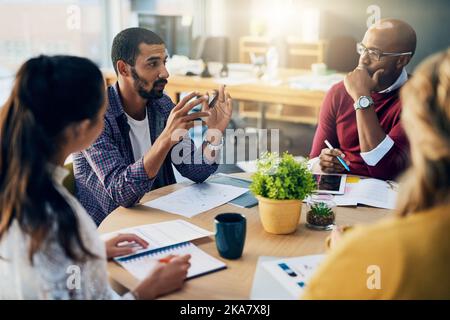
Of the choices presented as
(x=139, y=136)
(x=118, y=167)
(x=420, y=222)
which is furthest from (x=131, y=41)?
(x=420, y=222)

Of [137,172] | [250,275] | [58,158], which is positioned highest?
[58,158]

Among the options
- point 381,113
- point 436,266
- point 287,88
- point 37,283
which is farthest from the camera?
point 287,88

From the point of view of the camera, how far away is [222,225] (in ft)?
3.77

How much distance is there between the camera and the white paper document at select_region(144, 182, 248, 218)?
1.49 m

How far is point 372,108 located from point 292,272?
3.48ft

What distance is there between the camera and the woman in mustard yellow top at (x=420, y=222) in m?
0.68

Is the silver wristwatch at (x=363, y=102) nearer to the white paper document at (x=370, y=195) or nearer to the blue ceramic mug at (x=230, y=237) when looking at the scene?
the white paper document at (x=370, y=195)

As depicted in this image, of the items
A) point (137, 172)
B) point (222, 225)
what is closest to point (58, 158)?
point (222, 225)

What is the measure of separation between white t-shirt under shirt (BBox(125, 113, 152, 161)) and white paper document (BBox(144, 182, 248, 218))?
0.35 m

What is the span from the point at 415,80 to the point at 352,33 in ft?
18.1

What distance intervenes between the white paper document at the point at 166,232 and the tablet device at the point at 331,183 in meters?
0.50

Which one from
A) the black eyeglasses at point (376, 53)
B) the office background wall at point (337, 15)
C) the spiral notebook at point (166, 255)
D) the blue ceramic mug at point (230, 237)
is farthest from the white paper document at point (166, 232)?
the office background wall at point (337, 15)

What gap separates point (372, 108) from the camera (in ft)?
6.36

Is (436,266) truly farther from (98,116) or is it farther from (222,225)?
(98,116)
